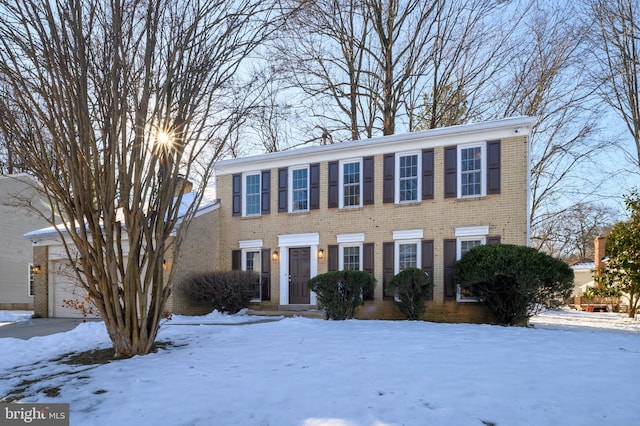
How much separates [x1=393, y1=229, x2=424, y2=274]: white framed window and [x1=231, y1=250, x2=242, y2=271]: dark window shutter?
5.66 meters

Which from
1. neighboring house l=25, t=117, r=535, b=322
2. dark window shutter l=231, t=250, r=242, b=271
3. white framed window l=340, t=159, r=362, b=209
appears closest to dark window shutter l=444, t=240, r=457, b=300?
neighboring house l=25, t=117, r=535, b=322

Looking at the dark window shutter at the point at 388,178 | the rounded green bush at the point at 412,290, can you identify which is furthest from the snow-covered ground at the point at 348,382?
the dark window shutter at the point at 388,178

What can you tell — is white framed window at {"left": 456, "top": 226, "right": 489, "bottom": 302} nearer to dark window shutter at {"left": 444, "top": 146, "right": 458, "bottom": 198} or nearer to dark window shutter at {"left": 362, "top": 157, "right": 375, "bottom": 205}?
dark window shutter at {"left": 444, "top": 146, "right": 458, "bottom": 198}

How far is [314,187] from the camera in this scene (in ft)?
53.2

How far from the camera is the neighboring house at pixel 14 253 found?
23094 millimetres

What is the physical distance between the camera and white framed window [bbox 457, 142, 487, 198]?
13.7 m

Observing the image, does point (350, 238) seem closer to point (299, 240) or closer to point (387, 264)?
point (387, 264)

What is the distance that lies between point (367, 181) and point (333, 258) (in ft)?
8.71

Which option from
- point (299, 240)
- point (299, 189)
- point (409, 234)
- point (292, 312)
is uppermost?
point (299, 189)

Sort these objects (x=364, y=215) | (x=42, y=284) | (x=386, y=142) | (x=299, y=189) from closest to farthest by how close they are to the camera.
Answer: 1. (x=386, y=142)
2. (x=364, y=215)
3. (x=299, y=189)
4. (x=42, y=284)

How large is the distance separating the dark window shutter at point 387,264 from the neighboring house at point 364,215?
0.03m

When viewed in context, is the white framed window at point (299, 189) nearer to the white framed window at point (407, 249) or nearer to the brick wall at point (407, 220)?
the brick wall at point (407, 220)

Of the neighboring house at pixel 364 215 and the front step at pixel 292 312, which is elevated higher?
the neighboring house at pixel 364 215

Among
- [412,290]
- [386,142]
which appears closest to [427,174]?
[386,142]
